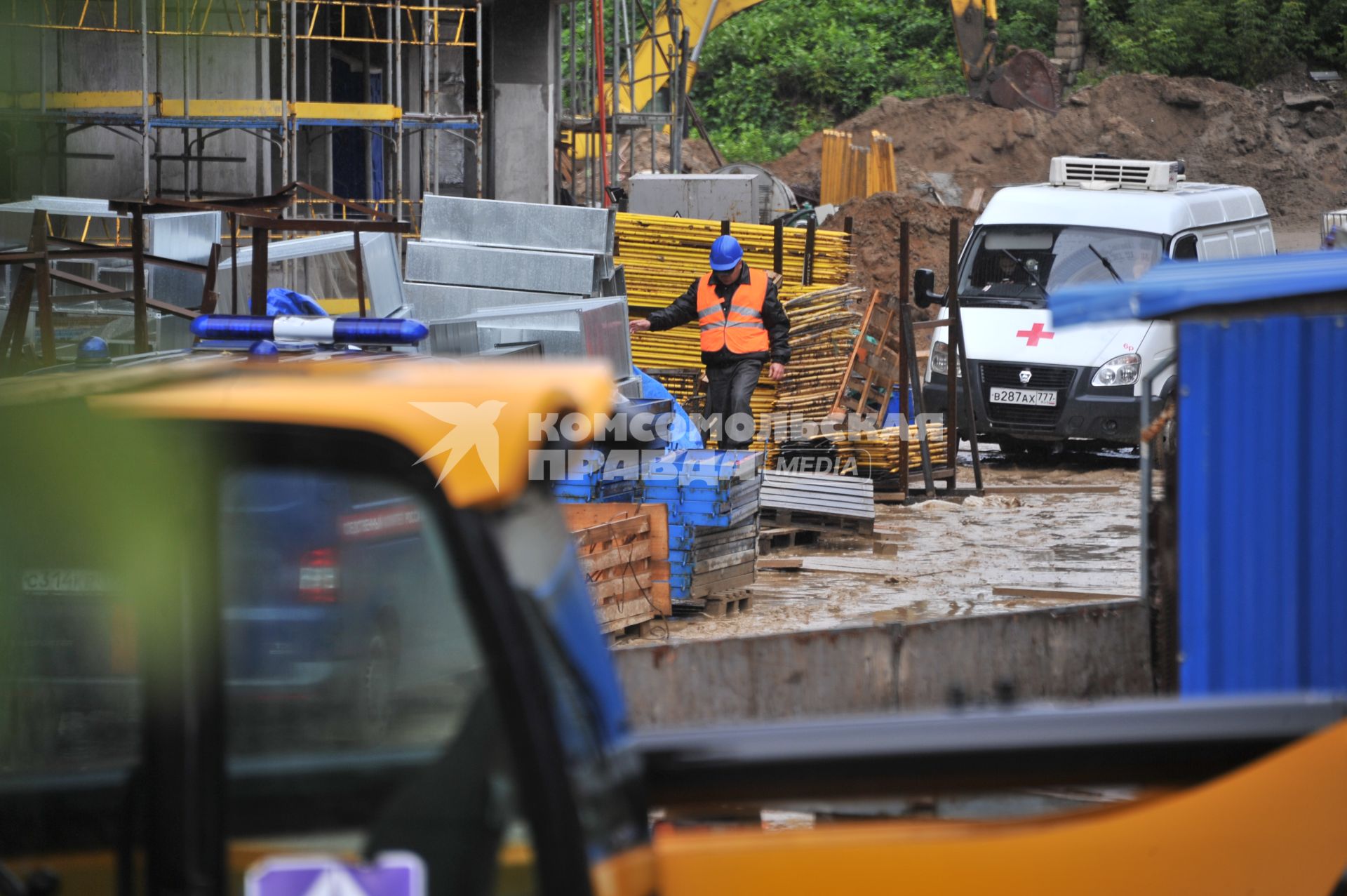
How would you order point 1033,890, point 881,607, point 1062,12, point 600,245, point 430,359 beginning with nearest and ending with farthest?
point 1033,890, point 430,359, point 881,607, point 600,245, point 1062,12

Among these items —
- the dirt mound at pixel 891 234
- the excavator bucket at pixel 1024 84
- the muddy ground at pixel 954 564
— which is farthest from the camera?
the excavator bucket at pixel 1024 84

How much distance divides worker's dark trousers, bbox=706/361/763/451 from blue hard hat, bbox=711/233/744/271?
83 centimetres

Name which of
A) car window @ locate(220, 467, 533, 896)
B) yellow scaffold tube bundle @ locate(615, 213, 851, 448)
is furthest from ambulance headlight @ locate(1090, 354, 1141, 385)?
car window @ locate(220, 467, 533, 896)

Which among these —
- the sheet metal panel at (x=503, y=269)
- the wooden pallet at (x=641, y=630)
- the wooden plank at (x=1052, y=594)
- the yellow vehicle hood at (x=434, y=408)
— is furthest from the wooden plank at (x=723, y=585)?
the yellow vehicle hood at (x=434, y=408)

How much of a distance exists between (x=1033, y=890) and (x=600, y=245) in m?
10.4

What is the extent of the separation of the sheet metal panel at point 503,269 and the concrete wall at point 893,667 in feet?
22.6

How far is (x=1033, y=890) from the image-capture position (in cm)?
230

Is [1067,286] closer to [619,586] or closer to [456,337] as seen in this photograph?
[456,337]

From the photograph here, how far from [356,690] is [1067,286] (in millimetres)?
13712

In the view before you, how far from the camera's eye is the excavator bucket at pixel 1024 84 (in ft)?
105

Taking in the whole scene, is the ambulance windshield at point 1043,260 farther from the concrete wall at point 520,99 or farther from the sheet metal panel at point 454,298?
the concrete wall at point 520,99

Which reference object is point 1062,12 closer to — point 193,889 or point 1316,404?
point 1316,404

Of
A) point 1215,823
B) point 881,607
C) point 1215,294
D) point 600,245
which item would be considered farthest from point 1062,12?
point 1215,823

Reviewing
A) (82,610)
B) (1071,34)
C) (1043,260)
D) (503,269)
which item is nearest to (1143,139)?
(1071,34)
